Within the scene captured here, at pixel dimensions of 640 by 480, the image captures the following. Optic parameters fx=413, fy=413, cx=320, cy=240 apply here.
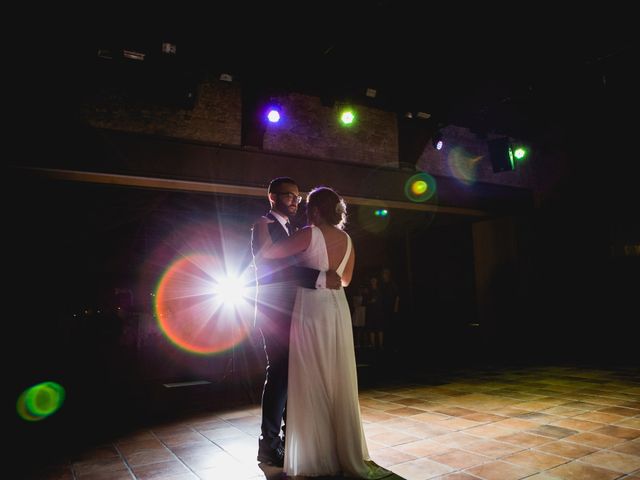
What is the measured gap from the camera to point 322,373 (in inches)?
86.7

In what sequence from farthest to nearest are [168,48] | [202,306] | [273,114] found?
[202,306] < [273,114] < [168,48]

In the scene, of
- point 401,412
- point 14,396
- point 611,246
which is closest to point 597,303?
point 611,246

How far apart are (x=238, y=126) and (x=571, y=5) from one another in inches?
159

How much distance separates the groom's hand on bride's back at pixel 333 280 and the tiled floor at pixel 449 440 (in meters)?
1.08

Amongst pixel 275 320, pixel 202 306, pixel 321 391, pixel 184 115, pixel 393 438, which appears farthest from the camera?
pixel 202 306

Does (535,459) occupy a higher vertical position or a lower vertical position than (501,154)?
lower

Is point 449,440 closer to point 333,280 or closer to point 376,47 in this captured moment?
point 333,280

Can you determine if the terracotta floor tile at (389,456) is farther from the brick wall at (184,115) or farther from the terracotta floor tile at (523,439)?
the brick wall at (184,115)

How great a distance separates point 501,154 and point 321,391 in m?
6.00

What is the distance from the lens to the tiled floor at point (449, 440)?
7.76 ft

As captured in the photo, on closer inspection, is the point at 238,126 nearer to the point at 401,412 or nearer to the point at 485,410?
the point at 401,412

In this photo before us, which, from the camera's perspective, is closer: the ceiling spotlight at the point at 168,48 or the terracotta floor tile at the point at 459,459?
the terracotta floor tile at the point at 459,459

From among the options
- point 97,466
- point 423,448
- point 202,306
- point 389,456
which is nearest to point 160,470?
point 97,466

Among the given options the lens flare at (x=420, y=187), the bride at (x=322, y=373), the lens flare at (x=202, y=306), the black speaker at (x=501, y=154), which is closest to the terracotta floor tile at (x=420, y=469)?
the bride at (x=322, y=373)
